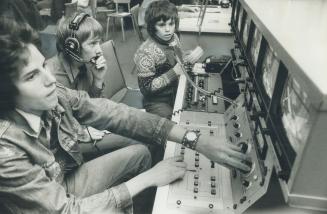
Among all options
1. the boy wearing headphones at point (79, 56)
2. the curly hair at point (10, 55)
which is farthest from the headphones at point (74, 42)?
the curly hair at point (10, 55)

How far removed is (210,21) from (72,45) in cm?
110

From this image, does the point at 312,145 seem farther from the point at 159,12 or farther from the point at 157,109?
the point at 159,12

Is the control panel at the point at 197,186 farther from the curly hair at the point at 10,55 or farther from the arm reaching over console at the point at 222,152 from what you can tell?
the curly hair at the point at 10,55

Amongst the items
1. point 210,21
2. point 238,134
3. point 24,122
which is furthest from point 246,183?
point 210,21

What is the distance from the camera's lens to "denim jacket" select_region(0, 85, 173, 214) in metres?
0.84

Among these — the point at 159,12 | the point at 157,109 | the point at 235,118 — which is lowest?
the point at 157,109

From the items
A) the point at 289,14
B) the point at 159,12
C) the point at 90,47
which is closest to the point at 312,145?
the point at 289,14

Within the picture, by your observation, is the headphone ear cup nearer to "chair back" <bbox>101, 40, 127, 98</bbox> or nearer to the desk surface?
"chair back" <bbox>101, 40, 127, 98</bbox>

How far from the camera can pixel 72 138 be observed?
4.21ft

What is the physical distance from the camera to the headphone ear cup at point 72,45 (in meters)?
1.53

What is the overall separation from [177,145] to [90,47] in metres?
0.80

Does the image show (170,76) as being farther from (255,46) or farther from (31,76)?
(31,76)

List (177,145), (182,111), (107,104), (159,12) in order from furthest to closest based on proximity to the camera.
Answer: (159,12) → (182,111) → (107,104) → (177,145)

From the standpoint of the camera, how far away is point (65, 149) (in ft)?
4.09
